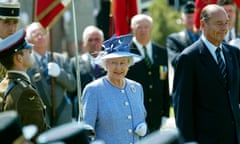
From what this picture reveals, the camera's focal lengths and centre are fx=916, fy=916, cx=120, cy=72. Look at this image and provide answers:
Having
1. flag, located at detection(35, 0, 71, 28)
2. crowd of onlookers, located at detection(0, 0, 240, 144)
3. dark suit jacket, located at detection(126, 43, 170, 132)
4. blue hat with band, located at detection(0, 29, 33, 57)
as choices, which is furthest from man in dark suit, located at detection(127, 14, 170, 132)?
blue hat with band, located at detection(0, 29, 33, 57)

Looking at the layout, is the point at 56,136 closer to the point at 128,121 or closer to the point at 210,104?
the point at 128,121

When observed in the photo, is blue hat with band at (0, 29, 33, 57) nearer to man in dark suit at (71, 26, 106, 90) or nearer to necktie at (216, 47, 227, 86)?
necktie at (216, 47, 227, 86)

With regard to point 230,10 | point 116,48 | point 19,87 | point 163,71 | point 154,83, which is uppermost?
point 230,10

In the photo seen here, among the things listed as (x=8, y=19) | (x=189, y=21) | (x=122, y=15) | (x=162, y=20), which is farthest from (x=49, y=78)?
(x=162, y=20)

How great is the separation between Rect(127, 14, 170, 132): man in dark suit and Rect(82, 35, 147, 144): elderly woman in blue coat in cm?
285

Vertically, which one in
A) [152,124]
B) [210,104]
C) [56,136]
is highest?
[56,136]

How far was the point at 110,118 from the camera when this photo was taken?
7.17 meters

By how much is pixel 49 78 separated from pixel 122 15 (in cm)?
108

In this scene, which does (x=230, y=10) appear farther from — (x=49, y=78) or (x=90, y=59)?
(x=49, y=78)

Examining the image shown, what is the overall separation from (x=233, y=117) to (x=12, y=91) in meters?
2.30

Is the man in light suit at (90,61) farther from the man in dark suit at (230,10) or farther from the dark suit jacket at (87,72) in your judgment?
the man in dark suit at (230,10)

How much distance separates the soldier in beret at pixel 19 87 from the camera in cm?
602

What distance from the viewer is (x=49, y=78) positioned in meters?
10.2

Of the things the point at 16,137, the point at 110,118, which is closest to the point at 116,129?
the point at 110,118
